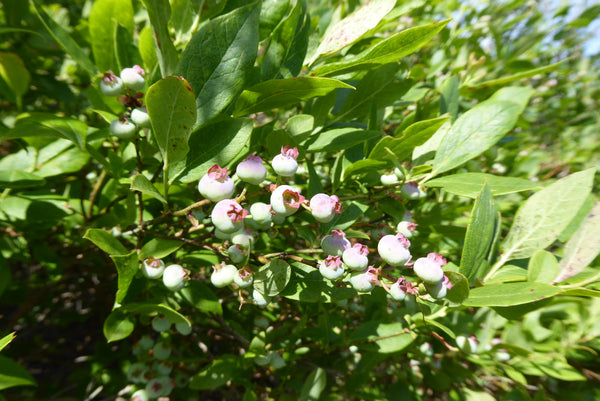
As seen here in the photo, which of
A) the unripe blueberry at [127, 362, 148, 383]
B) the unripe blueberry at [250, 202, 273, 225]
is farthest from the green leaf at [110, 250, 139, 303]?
the unripe blueberry at [127, 362, 148, 383]

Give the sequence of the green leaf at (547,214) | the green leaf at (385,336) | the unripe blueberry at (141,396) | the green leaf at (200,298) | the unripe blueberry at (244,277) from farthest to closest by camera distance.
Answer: the unripe blueberry at (141,396) < the green leaf at (385,336) < the green leaf at (200,298) < the green leaf at (547,214) < the unripe blueberry at (244,277)

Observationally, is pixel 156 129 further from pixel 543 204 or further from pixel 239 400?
pixel 239 400

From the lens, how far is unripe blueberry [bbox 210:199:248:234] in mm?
477

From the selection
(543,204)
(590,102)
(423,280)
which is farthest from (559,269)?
(590,102)

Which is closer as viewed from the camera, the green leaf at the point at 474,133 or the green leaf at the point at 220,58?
the green leaf at the point at 220,58

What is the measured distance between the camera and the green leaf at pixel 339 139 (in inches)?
25.5

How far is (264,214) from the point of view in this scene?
1.62 feet

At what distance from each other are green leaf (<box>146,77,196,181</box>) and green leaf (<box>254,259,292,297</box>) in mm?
208

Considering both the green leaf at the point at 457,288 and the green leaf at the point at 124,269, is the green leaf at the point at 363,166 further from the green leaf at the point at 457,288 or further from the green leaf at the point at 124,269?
the green leaf at the point at 124,269

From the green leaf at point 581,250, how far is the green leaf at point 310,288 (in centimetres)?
40

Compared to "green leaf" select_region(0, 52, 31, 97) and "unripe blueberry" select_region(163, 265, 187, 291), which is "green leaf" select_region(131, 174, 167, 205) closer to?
"unripe blueberry" select_region(163, 265, 187, 291)

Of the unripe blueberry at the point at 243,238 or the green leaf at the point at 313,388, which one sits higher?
the unripe blueberry at the point at 243,238

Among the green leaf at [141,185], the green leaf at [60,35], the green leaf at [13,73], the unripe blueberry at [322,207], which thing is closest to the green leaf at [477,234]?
the unripe blueberry at [322,207]

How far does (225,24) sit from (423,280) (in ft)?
1.48
